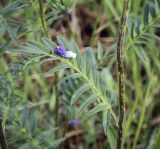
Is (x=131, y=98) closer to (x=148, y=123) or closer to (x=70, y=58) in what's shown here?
(x=148, y=123)

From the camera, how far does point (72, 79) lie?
1715 millimetres

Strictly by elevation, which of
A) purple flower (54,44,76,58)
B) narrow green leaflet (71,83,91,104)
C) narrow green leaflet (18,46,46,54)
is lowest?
narrow green leaflet (71,83,91,104)

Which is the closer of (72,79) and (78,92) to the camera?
(78,92)

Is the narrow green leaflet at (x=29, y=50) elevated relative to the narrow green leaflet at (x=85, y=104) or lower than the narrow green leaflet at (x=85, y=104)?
elevated

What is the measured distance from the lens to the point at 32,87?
2.37m

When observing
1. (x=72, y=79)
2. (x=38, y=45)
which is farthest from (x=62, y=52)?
(x=72, y=79)

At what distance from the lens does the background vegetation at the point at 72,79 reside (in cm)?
127

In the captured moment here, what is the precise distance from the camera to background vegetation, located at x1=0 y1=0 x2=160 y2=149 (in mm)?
1272

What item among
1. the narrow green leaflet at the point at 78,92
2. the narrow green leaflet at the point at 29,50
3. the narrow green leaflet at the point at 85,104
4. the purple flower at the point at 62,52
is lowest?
the narrow green leaflet at the point at 85,104

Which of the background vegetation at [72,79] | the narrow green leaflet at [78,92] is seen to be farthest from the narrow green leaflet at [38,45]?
the narrow green leaflet at [78,92]

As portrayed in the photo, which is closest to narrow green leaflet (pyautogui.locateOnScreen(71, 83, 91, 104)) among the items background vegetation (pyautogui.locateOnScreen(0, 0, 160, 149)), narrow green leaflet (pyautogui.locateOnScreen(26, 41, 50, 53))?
background vegetation (pyautogui.locateOnScreen(0, 0, 160, 149))

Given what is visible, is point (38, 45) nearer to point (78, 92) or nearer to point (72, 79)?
point (78, 92)

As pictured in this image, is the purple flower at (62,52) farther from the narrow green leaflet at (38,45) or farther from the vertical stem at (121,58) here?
the vertical stem at (121,58)

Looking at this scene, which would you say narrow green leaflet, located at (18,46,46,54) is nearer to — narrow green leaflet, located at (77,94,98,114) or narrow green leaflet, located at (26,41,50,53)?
narrow green leaflet, located at (26,41,50,53)
